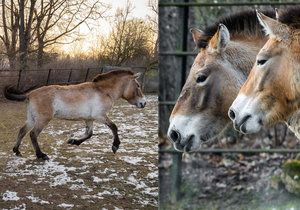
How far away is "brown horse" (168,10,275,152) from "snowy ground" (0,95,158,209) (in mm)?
942

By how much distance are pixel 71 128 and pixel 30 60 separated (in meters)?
0.73

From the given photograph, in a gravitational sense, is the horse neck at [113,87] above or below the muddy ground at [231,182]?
above

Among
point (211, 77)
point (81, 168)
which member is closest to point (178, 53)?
point (211, 77)

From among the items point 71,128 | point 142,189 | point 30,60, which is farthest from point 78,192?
point 71,128

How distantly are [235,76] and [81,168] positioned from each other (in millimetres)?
1538

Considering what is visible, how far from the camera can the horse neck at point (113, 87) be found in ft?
9.55

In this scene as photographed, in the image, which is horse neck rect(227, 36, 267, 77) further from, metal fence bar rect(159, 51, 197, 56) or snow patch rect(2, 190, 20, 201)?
snow patch rect(2, 190, 20, 201)

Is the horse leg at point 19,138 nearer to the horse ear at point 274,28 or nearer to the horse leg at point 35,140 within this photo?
the horse leg at point 35,140

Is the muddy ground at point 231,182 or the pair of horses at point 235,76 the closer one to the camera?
the pair of horses at point 235,76

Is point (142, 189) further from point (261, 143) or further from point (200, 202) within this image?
point (261, 143)

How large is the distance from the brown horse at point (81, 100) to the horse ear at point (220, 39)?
1.67 m

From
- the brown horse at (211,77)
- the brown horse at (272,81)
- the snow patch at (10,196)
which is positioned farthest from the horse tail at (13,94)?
the brown horse at (272,81)

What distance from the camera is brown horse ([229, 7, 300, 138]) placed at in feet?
3.40

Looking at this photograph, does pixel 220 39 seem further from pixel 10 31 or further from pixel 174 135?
pixel 10 31
